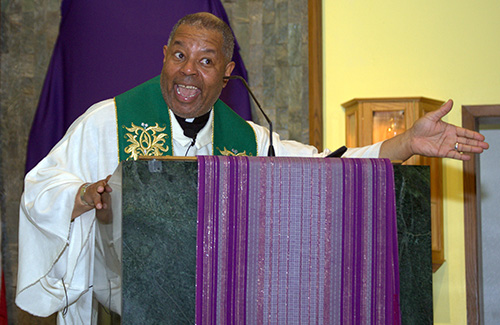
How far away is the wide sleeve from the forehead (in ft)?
1.78

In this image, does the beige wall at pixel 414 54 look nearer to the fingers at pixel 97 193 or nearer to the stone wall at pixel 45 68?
the stone wall at pixel 45 68

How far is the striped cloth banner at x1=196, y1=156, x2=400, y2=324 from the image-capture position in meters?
1.40

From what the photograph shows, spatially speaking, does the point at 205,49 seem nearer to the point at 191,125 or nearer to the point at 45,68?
the point at 191,125

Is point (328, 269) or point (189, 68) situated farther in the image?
point (189, 68)

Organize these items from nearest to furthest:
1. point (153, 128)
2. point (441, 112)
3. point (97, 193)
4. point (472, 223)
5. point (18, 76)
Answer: point (97, 193) → point (441, 112) → point (153, 128) → point (472, 223) → point (18, 76)

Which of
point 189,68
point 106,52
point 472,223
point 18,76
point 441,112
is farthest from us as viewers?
point 18,76

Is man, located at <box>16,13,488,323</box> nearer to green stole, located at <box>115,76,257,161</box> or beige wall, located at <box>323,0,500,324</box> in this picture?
green stole, located at <box>115,76,257,161</box>

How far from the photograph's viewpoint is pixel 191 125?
254 cm

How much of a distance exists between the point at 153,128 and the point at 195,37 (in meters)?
0.39

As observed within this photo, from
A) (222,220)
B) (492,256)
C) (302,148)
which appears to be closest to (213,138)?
(302,148)

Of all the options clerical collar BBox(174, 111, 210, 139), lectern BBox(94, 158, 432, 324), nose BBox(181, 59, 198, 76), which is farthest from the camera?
clerical collar BBox(174, 111, 210, 139)

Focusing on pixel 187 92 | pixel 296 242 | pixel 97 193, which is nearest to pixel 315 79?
pixel 187 92

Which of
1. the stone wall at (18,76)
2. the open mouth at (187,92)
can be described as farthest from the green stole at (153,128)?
the stone wall at (18,76)

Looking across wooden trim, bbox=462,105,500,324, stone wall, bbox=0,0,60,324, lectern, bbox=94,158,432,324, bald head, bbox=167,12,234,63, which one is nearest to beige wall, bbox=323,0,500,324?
wooden trim, bbox=462,105,500,324
